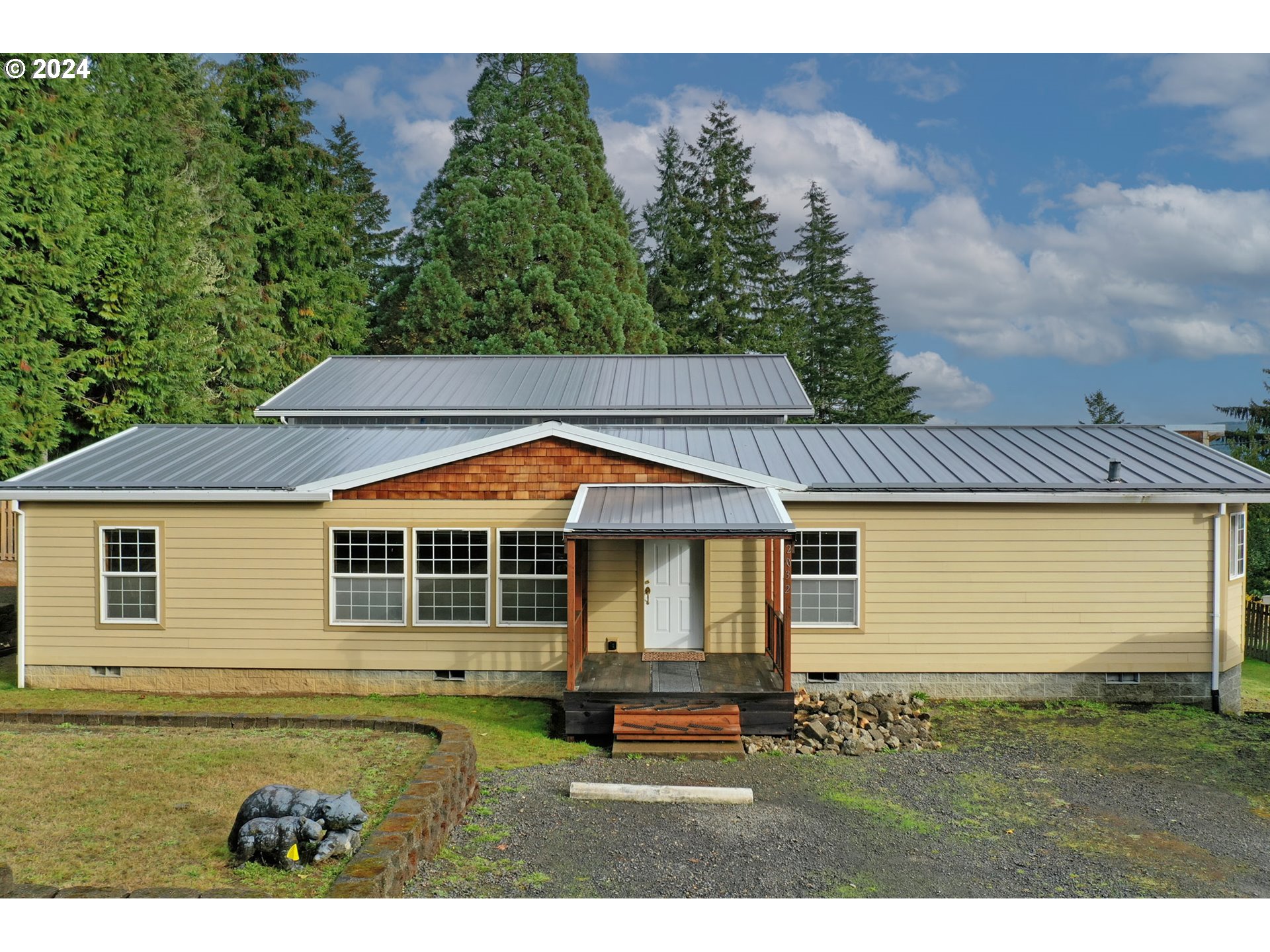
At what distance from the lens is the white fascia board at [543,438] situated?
40.0ft

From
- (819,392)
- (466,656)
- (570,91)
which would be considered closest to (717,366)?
(466,656)

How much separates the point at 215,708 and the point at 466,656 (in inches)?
131

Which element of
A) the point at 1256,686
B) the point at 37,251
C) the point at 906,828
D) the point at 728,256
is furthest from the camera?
the point at 728,256

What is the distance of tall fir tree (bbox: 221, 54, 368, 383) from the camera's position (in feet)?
101

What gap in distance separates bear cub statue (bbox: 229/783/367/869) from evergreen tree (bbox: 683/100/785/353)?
31.6 meters

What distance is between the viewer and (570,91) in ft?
106

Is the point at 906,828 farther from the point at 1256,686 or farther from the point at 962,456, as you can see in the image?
the point at 1256,686

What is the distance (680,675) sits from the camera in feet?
37.4

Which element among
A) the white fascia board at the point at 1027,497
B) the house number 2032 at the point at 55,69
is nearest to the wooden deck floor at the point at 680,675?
the white fascia board at the point at 1027,497

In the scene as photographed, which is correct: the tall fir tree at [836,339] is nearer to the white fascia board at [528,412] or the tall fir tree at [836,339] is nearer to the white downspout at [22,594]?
the white fascia board at [528,412]

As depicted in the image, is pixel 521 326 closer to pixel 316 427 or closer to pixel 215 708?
pixel 316 427

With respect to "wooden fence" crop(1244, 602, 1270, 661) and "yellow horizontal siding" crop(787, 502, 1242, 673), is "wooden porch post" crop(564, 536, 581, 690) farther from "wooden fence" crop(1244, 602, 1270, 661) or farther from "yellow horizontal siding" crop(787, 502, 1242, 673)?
"wooden fence" crop(1244, 602, 1270, 661)

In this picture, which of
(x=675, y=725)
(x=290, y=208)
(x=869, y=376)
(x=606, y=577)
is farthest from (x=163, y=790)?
(x=869, y=376)

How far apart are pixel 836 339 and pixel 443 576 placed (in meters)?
33.6
